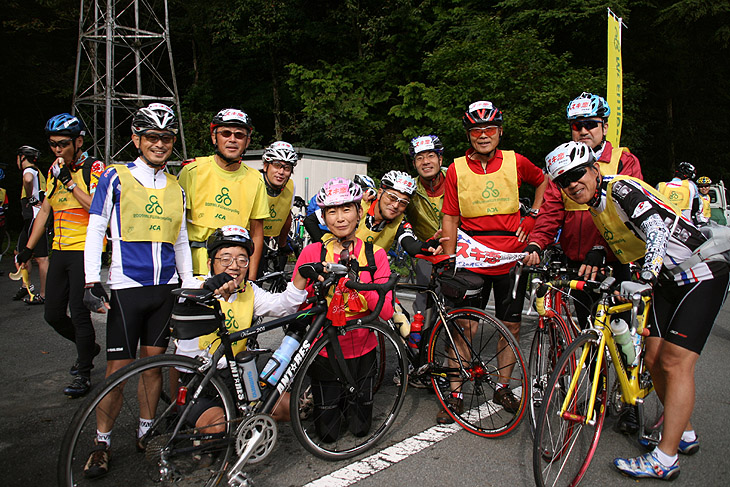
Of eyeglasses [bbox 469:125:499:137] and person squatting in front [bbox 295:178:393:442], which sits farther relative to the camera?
eyeglasses [bbox 469:125:499:137]

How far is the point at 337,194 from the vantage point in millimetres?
3455

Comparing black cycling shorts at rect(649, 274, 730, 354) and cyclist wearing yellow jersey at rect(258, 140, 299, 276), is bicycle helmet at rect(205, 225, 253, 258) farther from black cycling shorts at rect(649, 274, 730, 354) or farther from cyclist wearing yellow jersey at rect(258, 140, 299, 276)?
black cycling shorts at rect(649, 274, 730, 354)

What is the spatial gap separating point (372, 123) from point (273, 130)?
7601 mm

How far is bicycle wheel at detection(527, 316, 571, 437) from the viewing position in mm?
3547

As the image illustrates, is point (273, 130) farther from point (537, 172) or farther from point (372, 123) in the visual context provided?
point (537, 172)

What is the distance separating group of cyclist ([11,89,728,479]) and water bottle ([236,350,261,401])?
0.25 meters

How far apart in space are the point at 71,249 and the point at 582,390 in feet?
14.2

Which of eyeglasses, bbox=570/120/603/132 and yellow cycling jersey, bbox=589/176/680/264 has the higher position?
eyeglasses, bbox=570/120/603/132

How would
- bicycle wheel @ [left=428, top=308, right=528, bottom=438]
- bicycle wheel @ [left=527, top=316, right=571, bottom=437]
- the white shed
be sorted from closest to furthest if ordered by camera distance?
bicycle wheel @ [left=527, top=316, right=571, bottom=437] < bicycle wheel @ [left=428, top=308, right=528, bottom=438] < the white shed

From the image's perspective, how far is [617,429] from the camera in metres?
3.74

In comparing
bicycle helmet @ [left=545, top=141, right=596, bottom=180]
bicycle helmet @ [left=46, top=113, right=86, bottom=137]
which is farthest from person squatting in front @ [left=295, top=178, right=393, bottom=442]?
bicycle helmet @ [left=46, top=113, right=86, bottom=137]

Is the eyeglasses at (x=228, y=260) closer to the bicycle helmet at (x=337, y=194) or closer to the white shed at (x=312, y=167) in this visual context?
the bicycle helmet at (x=337, y=194)

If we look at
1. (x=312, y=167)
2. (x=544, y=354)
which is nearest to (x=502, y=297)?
(x=544, y=354)

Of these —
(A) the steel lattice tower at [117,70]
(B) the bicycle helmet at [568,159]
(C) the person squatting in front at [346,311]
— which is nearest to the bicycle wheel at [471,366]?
(C) the person squatting in front at [346,311]
